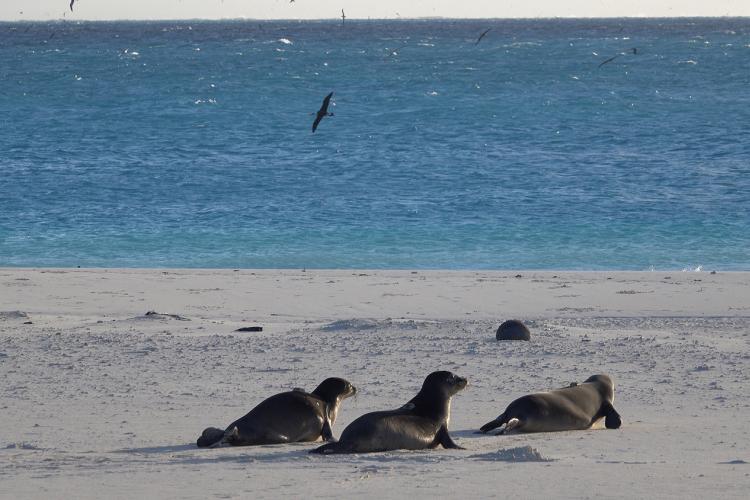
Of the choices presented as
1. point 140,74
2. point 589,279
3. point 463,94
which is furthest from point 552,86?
point 589,279

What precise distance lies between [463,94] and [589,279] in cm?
2668

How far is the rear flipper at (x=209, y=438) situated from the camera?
6094mm

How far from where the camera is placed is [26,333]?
991cm

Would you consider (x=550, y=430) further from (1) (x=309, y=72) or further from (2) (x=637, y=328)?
(1) (x=309, y=72)

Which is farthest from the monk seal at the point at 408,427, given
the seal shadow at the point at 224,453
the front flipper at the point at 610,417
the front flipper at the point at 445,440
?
the front flipper at the point at 610,417

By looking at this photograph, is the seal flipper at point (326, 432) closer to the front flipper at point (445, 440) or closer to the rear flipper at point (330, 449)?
the rear flipper at point (330, 449)

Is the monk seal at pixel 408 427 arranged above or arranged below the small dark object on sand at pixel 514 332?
above

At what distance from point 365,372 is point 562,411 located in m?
1.88

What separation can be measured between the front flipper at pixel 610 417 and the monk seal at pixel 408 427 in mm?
908

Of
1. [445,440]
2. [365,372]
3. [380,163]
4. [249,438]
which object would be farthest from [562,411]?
[380,163]

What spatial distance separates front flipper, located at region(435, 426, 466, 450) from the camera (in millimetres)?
6078

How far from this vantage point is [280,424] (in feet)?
20.5

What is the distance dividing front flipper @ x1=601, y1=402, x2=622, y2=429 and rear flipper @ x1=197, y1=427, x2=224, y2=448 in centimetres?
206

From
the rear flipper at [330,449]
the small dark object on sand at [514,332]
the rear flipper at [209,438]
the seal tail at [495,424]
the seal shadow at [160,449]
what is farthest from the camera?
the small dark object on sand at [514,332]
